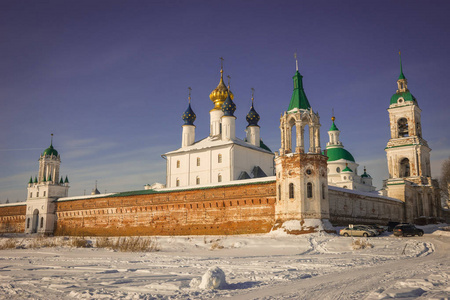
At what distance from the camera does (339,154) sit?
5372 centimetres

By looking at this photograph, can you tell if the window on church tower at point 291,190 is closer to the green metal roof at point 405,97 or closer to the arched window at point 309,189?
the arched window at point 309,189

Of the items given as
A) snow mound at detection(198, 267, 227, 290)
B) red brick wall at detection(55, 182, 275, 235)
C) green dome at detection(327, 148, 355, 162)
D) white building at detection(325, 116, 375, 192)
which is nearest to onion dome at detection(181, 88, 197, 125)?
red brick wall at detection(55, 182, 275, 235)

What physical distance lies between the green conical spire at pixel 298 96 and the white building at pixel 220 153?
7.75m

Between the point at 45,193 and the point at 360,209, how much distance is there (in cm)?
3057

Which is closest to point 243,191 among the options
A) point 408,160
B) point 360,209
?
point 360,209

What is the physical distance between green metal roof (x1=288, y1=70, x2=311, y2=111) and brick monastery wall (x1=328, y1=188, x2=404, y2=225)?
5.89 meters

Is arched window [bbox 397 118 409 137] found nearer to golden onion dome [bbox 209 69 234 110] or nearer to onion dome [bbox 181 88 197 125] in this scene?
golden onion dome [bbox 209 69 234 110]

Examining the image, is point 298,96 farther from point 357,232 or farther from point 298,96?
point 357,232

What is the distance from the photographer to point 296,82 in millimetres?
28672

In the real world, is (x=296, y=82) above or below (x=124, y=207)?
above

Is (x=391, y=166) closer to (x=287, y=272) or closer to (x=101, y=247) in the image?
(x=101, y=247)

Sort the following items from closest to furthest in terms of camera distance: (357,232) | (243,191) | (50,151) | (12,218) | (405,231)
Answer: (357,232) → (405,231) → (243,191) → (12,218) → (50,151)

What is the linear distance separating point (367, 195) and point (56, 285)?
26878 millimetres

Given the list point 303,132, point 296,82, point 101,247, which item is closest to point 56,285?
point 101,247
